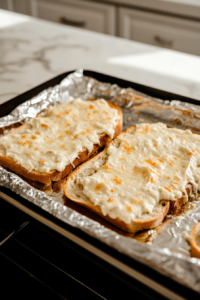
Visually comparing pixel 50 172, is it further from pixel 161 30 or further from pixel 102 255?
pixel 161 30

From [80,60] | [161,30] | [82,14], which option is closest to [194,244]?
[80,60]

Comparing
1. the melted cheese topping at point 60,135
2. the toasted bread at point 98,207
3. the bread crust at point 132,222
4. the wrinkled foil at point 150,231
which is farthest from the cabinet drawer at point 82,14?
the bread crust at point 132,222

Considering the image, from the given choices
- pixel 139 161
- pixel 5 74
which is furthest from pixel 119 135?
pixel 5 74

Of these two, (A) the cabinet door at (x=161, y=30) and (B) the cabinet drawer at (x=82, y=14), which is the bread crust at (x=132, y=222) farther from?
(B) the cabinet drawer at (x=82, y=14)

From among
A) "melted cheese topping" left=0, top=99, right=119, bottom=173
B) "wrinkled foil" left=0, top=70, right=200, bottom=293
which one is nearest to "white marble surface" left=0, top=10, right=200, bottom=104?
"wrinkled foil" left=0, top=70, right=200, bottom=293

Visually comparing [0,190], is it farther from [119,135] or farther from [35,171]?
[119,135]

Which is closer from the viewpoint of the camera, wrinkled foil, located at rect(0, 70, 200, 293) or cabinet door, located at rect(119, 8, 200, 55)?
wrinkled foil, located at rect(0, 70, 200, 293)

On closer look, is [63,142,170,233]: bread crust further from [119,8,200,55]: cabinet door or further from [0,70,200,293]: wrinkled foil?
[119,8,200,55]: cabinet door
